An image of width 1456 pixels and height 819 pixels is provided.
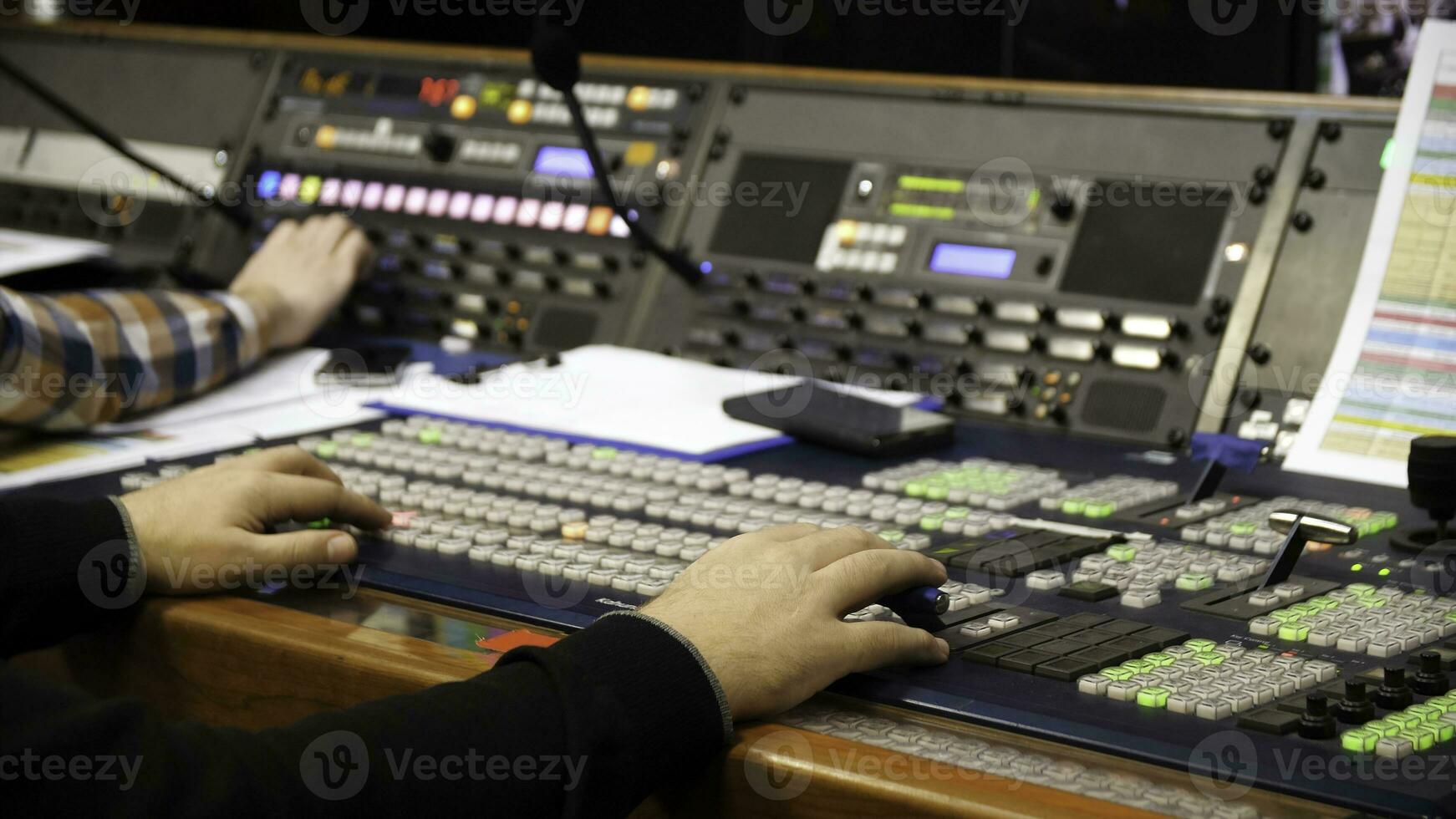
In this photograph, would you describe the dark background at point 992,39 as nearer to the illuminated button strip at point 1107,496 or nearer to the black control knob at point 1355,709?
the illuminated button strip at point 1107,496

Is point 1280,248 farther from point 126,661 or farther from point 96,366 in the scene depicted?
point 96,366

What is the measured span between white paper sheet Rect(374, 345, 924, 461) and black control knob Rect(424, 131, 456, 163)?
0.41 m

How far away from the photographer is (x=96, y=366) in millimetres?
1481

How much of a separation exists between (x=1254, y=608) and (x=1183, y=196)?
0.68 meters

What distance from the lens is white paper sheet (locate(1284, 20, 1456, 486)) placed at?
1.22 meters

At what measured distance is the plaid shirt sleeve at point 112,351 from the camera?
1.40 meters

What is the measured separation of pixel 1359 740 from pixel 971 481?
1.76ft

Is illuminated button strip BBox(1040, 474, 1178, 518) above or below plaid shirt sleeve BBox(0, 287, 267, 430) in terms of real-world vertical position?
above

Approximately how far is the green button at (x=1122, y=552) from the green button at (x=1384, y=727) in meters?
0.29

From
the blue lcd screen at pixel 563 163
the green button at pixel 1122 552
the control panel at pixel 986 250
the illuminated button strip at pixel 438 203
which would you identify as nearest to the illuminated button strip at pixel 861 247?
the control panel at pixel 986 250

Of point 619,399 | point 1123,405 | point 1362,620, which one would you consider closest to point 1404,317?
point 1123,405

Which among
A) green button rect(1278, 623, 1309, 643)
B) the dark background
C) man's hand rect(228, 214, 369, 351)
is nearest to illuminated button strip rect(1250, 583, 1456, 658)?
green button rect(1278, 623, 1309, 643)

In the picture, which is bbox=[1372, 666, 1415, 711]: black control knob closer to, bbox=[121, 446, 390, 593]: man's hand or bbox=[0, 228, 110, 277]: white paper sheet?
bbox=[121, 446, 390, 593]: man's hand

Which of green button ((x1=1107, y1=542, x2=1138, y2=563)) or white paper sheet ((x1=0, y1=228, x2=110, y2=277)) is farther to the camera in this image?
white paper sheet ((x1=0, y1=228, x2=110, y2=277))
